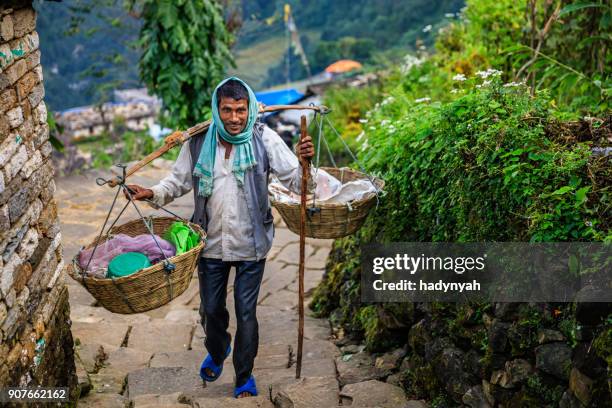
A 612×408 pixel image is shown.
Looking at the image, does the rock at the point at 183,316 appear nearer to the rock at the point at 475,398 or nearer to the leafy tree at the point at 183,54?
the rock at the point at 475,398

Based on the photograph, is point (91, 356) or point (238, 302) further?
point (91, 356)

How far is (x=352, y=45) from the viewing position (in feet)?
121

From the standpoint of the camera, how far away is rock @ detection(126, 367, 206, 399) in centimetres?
416

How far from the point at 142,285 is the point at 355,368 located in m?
1.70

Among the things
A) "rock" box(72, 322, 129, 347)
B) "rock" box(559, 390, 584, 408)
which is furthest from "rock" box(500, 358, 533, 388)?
"rock" box(72, 322, 129, 347)

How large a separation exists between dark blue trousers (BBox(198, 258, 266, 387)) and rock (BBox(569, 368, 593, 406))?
1798mm

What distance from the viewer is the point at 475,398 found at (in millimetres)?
3305

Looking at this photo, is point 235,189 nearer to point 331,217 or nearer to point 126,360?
point 331,217

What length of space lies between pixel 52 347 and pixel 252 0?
44.6 m

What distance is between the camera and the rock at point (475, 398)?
10.7 ft

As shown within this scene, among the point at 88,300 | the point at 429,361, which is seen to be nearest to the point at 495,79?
the point at 429,361

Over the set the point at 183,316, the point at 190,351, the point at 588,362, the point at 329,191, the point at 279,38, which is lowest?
the point at 279,38

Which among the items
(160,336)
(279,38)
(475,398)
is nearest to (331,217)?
(475,398)

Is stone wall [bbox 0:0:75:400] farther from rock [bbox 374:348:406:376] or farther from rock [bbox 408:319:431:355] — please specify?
rock [bbox 408:319:431:355]
